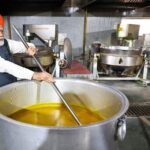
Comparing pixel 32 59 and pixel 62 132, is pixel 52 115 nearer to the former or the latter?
A: pixel 62 132

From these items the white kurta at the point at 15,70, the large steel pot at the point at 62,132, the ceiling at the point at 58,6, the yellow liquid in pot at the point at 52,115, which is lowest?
the yellow liquid in pot at the point at 52,115

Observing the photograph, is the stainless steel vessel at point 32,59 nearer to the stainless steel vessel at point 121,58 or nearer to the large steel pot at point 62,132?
the stainless steel vessel at point 121,58

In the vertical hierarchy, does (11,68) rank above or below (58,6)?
below

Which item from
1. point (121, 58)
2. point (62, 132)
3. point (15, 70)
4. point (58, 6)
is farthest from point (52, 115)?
point (58, 6)

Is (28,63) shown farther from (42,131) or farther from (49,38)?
(42,131)

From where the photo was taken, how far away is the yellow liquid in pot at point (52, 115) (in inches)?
46.5

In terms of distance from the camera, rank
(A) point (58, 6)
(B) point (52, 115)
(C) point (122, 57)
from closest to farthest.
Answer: (B) point (52, 115), (C) point (122, 57), (A) point (58, 6)

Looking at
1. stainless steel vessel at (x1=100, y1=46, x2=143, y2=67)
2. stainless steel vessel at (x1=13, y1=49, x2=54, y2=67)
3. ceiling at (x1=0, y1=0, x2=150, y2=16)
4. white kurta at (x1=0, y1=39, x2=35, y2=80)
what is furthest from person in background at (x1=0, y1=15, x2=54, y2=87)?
ceiling at (x1=0, y1=0, x2=150, y2=16)

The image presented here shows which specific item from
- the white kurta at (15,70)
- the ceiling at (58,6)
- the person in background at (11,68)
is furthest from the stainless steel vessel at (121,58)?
the white kurta at (15,70)

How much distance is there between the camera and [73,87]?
1.34 m

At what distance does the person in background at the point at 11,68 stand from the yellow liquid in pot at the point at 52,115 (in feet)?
0.79

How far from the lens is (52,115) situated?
50.0 inches

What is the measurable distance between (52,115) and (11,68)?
416 mm

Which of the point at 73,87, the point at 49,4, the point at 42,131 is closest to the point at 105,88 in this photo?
the point at 73,87
